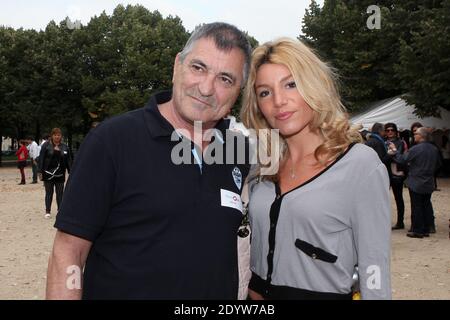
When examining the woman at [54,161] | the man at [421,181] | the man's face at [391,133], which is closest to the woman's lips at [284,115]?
the man at [421,181]

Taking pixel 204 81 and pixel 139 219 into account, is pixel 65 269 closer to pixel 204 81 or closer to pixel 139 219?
pixel 139 219

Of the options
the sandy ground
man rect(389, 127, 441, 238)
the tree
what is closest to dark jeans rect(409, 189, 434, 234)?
man rect(389, 127, 441, 238)

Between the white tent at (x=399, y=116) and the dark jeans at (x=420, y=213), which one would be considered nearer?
the dark jeans at (x=420, y=213)

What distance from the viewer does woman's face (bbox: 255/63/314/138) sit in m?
2.59

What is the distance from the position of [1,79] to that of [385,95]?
28.2m

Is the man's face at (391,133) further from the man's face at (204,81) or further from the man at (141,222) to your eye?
the man at (141,222)

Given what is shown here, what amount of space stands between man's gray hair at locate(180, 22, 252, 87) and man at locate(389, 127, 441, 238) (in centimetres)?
822

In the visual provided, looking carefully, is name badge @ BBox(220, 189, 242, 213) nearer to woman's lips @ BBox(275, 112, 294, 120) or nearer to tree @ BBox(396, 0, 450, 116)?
woman's lips @ BBox(275, 112, 294, 120)

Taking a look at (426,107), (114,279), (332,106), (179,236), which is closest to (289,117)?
(332,106)

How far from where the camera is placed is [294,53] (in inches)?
101

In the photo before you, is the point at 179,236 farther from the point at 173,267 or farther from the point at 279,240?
the point at 279,240

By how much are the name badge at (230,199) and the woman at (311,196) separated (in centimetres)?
14

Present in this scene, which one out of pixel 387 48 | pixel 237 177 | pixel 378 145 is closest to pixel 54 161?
pixel 378 145

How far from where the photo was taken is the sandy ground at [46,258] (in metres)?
6.25
